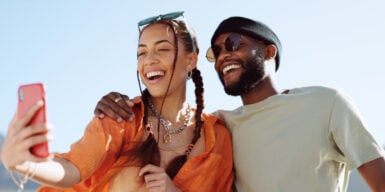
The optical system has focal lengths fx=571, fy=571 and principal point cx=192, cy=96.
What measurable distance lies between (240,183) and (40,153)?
8.20 ft

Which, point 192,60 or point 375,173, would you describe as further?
point 192,60

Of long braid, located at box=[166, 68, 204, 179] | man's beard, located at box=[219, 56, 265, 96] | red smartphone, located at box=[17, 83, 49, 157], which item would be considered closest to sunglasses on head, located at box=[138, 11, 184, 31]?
long braid, located at box=[166, 68, 204, 179]

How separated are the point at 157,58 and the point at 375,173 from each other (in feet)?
6.67

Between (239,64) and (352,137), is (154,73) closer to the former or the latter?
(239,64)

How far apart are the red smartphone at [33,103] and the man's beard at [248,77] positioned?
281cm

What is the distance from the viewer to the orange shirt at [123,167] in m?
4.02

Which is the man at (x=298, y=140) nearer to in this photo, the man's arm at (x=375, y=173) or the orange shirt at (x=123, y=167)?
the man's arm at (x=375, y=173)

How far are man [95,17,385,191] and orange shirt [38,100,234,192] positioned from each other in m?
0.15

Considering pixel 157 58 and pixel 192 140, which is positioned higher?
pixel 157 58

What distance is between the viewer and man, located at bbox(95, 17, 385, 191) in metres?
4.70

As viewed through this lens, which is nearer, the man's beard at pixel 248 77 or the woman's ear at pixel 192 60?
the woman's ear at pixel 192 60

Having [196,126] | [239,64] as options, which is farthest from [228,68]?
[196,126]

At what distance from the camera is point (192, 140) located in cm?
486

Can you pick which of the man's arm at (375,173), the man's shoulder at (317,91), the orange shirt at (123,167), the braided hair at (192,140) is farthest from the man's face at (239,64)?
the man's arm at (375,173)
